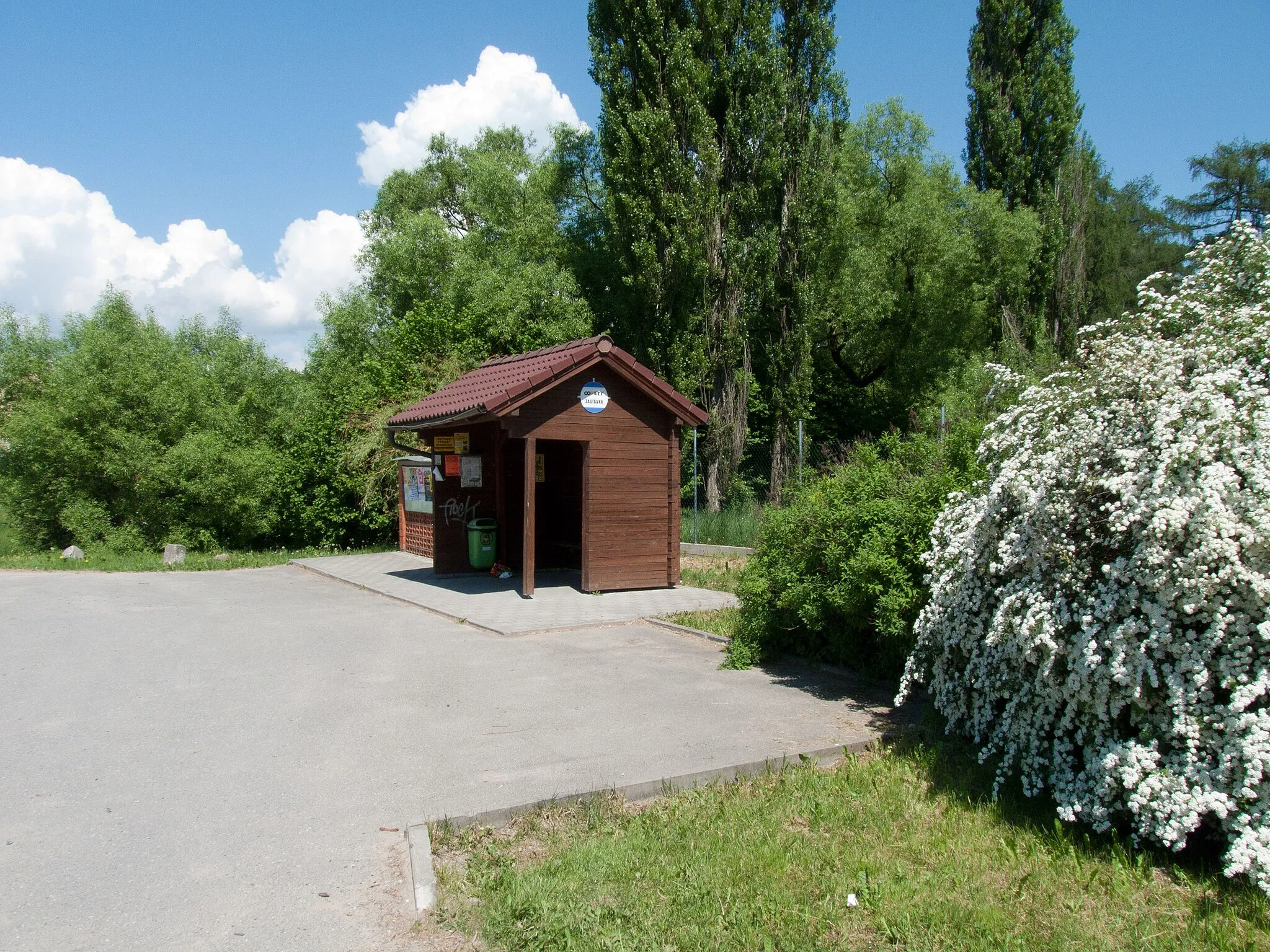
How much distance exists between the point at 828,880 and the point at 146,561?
18095mm

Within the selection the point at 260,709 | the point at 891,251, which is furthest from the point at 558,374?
the point at 891,251

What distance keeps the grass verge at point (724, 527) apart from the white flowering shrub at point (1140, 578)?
495 inches

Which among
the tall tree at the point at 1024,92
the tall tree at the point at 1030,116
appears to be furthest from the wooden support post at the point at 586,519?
the tall tree at the point at 1024,92

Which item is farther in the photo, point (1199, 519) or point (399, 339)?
point (399, 339)

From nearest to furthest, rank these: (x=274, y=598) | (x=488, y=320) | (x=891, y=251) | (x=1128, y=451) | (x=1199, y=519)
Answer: (x=1199, y=519) < (x=1128, y=451) < (x=274, y=598) < (x=488, y=320) < (x=891, y=251)

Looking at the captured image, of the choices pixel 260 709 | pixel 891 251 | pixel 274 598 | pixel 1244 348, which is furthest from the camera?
pixel 891 251

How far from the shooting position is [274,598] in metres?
13.4

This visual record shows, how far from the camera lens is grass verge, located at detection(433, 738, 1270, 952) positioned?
3.69 m

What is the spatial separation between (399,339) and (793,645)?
686 inches

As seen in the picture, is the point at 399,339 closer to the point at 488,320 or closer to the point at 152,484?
the point at 488,320

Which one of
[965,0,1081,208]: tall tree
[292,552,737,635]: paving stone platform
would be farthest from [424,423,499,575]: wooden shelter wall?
[965,0,1081,208]: tall tree

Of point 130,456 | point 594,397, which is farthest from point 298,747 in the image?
point 130,456

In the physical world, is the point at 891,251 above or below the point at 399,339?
above

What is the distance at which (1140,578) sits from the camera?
4125mm
